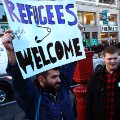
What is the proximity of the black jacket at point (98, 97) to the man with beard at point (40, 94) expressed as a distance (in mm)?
647

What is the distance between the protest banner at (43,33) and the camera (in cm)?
254

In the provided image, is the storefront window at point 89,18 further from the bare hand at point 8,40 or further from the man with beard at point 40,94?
the bare hand at point 8,40

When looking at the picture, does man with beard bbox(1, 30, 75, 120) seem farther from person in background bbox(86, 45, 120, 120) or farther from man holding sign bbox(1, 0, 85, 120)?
person in background bbox(86, 45, 120, 120)

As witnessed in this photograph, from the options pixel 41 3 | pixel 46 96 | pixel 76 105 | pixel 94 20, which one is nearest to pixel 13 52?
pixel 46 96

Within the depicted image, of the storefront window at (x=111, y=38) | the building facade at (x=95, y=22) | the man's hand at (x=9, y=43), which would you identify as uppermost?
the man's hand at (x=9, y=43)

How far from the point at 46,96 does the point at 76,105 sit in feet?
7.42

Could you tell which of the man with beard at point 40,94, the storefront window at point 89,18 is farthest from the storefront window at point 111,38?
the man with beard at point 40,94

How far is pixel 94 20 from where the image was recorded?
33.5 metres

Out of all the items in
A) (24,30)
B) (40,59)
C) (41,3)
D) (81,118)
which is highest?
(41,3)

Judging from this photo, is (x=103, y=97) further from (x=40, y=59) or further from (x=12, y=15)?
(x=12, y=15)

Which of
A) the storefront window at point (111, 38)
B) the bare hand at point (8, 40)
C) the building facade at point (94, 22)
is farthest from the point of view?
the storefront window at point (111, 38)

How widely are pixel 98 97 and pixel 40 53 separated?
3.40 feet

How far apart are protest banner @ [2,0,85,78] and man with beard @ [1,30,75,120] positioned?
0.07m

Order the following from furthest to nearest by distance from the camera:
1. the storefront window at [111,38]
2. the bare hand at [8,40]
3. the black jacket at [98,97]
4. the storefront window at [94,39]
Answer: the storefront window at [111,38] → the storefront window at [94,39] → the black jacket at [98,97] → the bare hand at [8,40]
